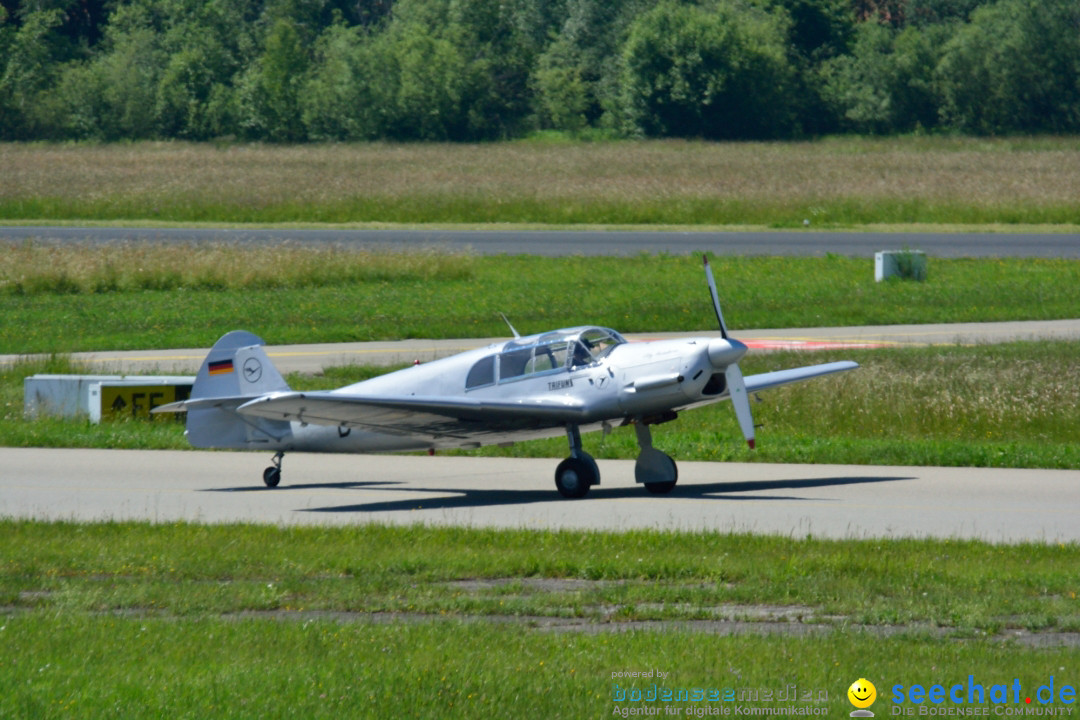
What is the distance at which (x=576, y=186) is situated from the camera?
209ft

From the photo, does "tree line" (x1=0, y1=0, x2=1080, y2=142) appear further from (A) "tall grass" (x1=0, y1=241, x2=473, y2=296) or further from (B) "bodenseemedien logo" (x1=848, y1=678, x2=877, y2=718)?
(B) "bodenseemedien logo" (x1=848, y1=678, x2=877, y2=718)

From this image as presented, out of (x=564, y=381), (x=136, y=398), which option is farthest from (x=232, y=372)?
(x=136, y=398)

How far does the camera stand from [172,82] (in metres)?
104

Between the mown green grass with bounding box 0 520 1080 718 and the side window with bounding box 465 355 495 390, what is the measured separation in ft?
10.4

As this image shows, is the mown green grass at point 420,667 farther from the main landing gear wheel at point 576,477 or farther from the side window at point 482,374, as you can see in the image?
the side window at point 482,374

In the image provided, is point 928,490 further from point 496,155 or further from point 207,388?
point 496,155

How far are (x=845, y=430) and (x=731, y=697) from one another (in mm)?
13561

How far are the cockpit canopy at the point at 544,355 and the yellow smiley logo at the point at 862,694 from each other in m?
8.26

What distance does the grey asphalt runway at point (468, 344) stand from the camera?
25.1m

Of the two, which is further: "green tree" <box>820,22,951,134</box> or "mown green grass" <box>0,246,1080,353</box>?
"green tree" <box>820,22,951,134</box>

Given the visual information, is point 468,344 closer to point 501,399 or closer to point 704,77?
point 501,399

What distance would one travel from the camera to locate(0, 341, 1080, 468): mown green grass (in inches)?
713

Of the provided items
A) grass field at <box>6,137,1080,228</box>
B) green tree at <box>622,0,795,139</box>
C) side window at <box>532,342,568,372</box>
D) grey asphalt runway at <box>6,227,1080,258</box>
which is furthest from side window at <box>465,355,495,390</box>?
green tree at <box>622,0,795,139</box>

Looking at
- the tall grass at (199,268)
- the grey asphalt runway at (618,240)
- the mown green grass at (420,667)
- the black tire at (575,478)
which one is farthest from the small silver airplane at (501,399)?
the grey asphalt runway at (618,240)
